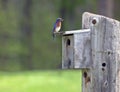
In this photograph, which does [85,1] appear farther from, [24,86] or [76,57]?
[76,57]

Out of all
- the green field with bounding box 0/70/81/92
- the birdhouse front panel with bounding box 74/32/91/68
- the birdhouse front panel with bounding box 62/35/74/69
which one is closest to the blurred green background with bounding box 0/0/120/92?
the green field with bounding box 0/70/81/92

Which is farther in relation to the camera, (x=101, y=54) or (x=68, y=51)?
(x=68, y=51)

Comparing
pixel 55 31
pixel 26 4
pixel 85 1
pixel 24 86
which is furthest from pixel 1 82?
pixel 26 4

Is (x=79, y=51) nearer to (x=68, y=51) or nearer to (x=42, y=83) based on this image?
(x=68, y=51)

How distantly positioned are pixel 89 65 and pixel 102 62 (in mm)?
100

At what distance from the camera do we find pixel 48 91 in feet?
51.1

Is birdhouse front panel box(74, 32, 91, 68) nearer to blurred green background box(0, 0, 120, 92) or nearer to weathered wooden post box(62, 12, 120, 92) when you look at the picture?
weathered wooden post box(62, 12, 120, 92)

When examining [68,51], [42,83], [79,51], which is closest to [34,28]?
[42,83]

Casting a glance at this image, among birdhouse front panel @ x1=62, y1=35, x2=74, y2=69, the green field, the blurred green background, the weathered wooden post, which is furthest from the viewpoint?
the blurred green background

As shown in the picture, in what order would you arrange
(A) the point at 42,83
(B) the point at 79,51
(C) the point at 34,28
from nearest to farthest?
(B) the point at 79,51, (A) the point at 42,83, (C) the point at 34,28

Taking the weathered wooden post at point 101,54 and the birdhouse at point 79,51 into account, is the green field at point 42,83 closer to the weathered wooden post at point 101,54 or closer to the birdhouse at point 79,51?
the birdhouse at point 79,51

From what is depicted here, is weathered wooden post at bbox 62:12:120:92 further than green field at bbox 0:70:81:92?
No

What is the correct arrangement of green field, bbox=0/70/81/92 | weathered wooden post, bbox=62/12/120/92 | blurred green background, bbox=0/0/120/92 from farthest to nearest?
blurred green background, bbox=0/0/120/92 → green field, bbox=0/70/81/92 → weathered wooden post, bbox=62/12/120/92

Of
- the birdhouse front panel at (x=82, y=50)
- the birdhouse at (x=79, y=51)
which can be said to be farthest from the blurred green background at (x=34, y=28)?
the birdhouse front panel at (x=82, y=50)
